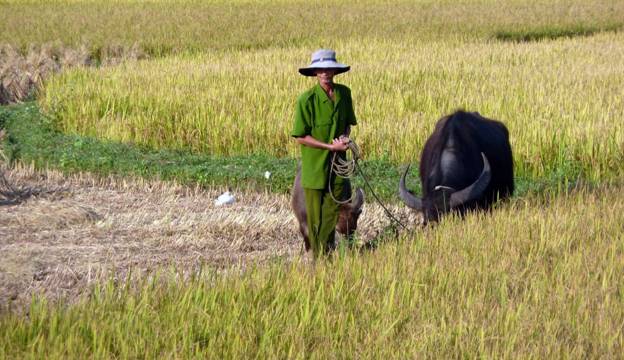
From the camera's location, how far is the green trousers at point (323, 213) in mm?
6410

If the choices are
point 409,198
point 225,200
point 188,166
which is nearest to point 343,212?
point 409,198

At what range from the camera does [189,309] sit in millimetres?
4719

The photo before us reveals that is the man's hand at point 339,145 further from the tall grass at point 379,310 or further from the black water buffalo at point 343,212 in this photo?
the tall grass at point 379,310

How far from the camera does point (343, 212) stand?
662 cm

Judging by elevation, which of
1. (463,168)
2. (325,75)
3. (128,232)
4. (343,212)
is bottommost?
(128,232)

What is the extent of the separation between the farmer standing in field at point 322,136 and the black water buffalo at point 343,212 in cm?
14

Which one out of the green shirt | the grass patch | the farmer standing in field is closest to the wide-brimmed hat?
the farmer standing in field

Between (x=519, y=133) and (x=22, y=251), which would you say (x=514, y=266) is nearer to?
(x=22, y=251)

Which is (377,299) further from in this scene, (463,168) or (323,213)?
(463,168)

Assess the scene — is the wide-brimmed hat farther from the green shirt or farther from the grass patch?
the grass patch

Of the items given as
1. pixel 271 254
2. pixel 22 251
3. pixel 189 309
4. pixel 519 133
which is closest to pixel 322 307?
pixel 189 309

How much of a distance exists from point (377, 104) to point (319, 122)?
18.9 ft

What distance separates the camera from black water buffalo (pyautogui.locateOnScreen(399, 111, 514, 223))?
6746 millimetres

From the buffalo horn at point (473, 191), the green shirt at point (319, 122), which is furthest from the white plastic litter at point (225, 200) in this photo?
the buffalo horn at point (473, 191)
